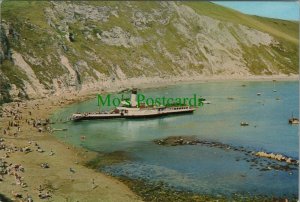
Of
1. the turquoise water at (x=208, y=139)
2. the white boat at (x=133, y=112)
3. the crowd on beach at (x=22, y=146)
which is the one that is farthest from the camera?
the white boat at (x=133, y=112)

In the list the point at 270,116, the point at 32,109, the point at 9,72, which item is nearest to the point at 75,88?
the point at 9,72

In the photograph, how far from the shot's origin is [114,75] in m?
182

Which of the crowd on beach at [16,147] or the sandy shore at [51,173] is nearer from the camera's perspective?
the sandy shore at [51,173]

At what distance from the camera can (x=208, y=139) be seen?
82062 millimetres

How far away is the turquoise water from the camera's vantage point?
5594cm

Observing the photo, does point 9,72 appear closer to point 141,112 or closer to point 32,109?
point 32,109

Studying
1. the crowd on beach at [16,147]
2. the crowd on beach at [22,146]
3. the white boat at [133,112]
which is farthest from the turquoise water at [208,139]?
the crowd on beach at [16,147]

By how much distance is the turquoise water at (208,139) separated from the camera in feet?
184

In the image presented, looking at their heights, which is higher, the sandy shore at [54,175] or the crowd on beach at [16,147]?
the crowd on beach at [16,147]

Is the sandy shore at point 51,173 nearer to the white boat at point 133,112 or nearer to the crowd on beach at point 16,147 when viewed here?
the crowd on beach at point 16,147

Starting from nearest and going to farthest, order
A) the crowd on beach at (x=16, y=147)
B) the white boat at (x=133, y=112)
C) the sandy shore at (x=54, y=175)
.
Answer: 1. the sandy shore at (x=54, y=175)
2. the crowd on beach at (x=16, y=147)
3. the white boat at (x=133, y=112)

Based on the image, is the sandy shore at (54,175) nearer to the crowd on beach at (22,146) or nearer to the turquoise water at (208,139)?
the crowd on beach at (22,146)

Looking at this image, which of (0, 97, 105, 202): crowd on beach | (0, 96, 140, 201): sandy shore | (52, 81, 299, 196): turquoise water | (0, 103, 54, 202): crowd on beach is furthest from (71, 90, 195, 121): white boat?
(0, 96, 140, 201): sandy shore

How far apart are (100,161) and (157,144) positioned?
14744mm
